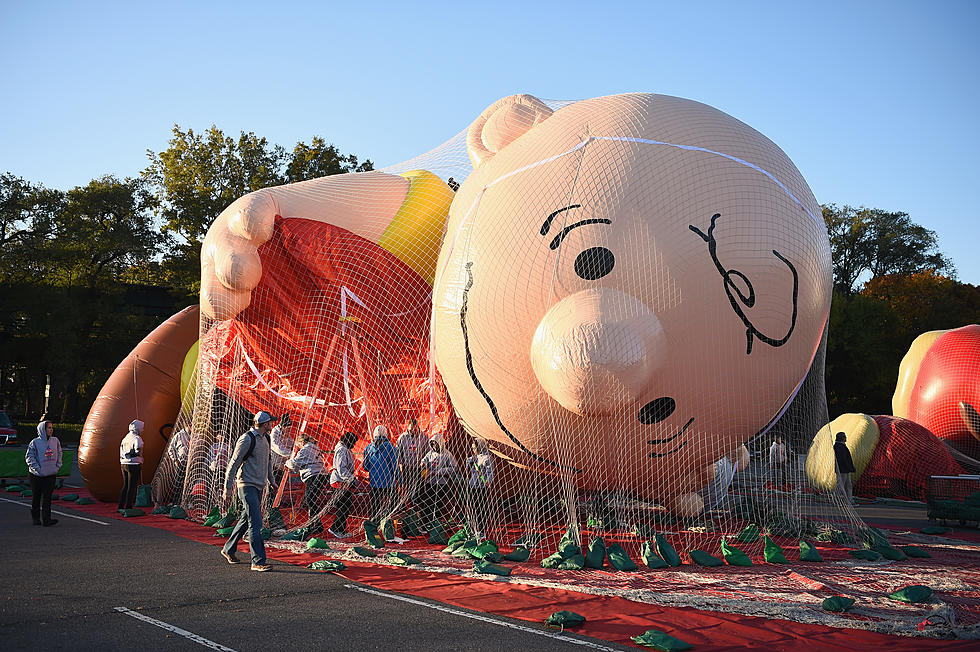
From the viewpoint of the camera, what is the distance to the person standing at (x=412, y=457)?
367 inches

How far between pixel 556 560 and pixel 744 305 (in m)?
2.88

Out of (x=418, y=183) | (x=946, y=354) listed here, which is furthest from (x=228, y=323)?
(x=946, y=354)

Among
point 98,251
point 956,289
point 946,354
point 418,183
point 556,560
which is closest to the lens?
point 556,560

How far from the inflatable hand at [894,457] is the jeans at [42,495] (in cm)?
1320

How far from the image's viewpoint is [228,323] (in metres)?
10.8

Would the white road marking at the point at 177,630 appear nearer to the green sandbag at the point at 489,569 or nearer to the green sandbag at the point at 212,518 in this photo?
the green sandbag at the point at 489,569

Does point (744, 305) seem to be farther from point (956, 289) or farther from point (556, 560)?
point (956, 289)

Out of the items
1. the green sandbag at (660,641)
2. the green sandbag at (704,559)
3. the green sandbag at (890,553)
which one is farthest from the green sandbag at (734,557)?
the green sandbag at (660,641)

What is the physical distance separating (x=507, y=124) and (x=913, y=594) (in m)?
5.88

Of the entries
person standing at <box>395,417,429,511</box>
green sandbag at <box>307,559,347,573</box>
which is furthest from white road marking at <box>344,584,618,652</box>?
person standing at <box>395,417,429,511</box>

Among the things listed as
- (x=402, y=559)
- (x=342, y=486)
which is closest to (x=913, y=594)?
(x=402, y=559)

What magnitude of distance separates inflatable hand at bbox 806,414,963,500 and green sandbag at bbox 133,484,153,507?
12.1 meters

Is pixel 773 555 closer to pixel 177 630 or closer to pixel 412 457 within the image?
pixel 412 457

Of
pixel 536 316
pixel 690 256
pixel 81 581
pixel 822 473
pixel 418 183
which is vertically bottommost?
pixel 81 581
